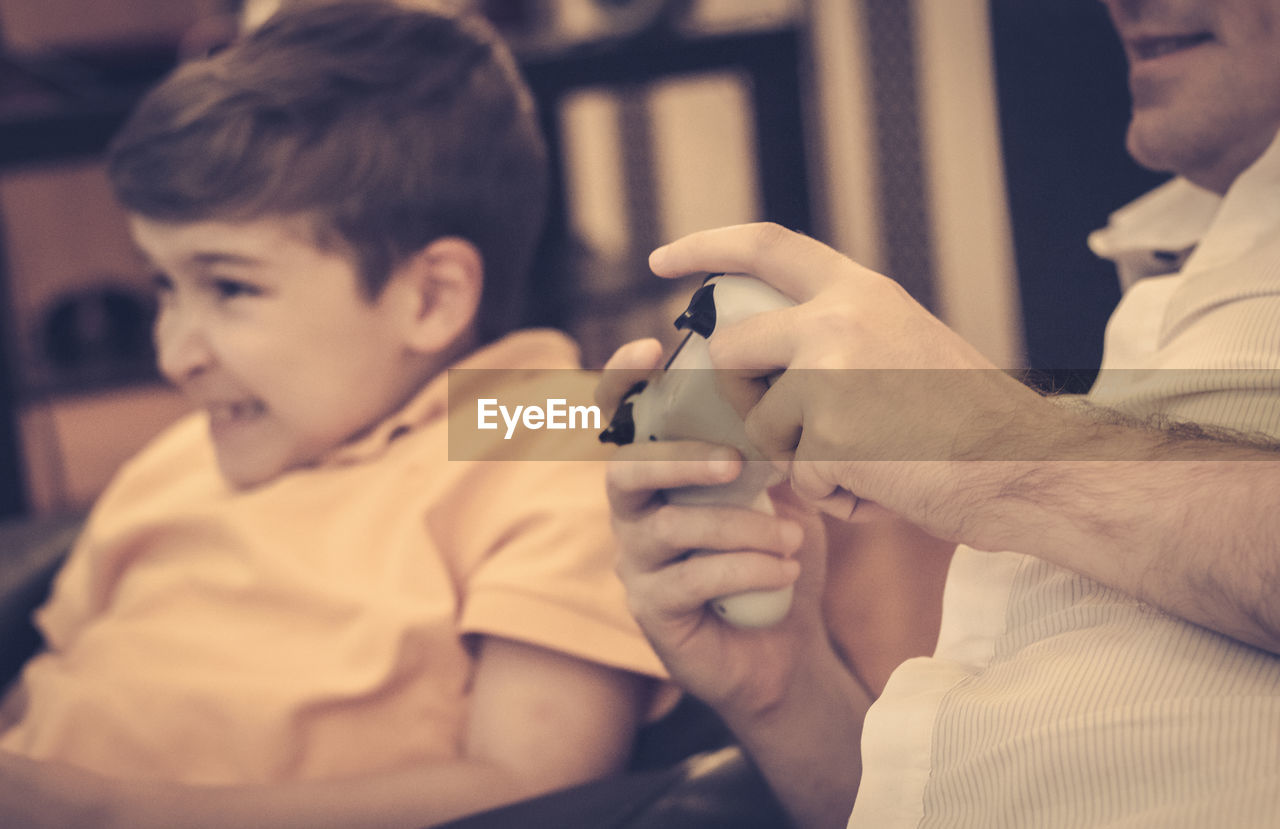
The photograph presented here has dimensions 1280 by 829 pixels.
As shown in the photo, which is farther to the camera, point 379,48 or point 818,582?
point 379,48

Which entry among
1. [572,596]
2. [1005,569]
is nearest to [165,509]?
[572,596]

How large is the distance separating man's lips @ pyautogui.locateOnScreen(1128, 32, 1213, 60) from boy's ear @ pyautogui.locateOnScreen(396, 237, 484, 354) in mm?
441

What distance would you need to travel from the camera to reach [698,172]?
1818 millimetres

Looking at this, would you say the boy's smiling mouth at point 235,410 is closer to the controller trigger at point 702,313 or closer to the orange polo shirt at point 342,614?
the orange polo shirt at point 342,614

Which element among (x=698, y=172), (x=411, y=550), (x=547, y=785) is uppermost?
(x=698, y=172)

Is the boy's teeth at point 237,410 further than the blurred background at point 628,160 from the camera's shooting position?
No

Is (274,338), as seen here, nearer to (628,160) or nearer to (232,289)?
(232,289)

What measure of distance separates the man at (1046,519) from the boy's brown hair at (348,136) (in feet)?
1.01

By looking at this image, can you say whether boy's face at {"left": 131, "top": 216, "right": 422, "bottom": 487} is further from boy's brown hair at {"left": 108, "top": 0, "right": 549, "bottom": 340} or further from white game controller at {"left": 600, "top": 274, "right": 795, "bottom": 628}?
white game controller at {"left": 600, "top": 274, "right": 795, "bottom": 628}

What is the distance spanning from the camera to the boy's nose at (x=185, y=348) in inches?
28.0

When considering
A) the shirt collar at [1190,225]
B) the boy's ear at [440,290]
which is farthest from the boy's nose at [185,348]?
the shirt collar at [1190,225]

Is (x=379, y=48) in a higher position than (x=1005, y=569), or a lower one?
higher

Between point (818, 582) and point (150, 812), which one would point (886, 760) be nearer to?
point (818, 582)

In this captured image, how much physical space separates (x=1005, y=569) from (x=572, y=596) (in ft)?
0.81
